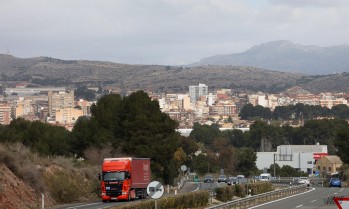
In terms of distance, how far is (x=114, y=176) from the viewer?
1790 inches

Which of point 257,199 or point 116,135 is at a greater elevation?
point 116,135

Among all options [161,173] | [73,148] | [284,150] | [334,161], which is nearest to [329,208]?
[161,173]

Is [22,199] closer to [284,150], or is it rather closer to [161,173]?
[161,173]

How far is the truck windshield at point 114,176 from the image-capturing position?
45344 millimetres

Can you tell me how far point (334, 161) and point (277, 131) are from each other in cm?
2528

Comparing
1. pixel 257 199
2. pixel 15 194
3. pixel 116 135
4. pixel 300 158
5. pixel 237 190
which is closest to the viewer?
pixel 15 194

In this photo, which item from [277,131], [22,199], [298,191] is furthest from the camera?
[277,131]

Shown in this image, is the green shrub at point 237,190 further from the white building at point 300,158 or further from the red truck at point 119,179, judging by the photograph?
the white building at point 300,158

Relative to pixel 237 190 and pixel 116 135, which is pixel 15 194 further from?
pixel 116 135

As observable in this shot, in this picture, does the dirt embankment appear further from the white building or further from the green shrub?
the white building

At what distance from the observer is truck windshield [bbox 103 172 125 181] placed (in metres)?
45.3

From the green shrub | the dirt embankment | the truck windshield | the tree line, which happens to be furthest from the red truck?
the tree line

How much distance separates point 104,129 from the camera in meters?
71.7

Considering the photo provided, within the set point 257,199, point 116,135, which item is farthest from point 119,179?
point 116,135
